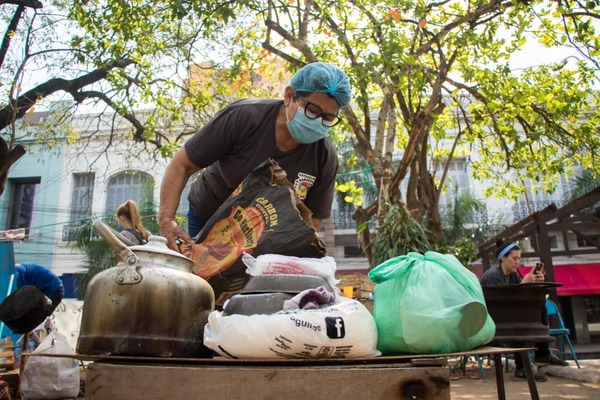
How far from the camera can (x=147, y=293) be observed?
1.30m

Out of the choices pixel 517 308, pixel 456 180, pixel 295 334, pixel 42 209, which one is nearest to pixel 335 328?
pixel 295 334

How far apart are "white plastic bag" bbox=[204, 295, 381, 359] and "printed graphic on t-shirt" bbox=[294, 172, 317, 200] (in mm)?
1014

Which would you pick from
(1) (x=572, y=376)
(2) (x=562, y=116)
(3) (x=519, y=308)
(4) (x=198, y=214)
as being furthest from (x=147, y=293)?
(2) (x=562, y=116)

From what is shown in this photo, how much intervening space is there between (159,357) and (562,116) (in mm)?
9289

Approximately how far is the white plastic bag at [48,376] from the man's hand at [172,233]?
2811 mm

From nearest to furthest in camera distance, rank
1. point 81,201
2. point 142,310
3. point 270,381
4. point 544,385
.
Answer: point 270,381
point 142,310
point 544,385
point 81,201

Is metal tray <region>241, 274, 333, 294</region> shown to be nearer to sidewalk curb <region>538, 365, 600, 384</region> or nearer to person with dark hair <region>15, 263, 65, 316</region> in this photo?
person with dark hair <region>15, 263, 65, 316</region>

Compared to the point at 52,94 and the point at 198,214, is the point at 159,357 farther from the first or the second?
the point at 52,94

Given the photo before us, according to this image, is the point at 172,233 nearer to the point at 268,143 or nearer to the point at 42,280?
the point at 268,143

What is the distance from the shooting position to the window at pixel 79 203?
20469mm

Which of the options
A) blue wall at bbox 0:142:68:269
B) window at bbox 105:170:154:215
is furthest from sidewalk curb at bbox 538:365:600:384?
blue wall at bbox 0:142:68:269

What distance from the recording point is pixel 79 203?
A: 20.5m

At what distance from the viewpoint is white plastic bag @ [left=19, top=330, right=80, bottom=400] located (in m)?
4.17

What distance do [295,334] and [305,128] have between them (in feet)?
3.68
